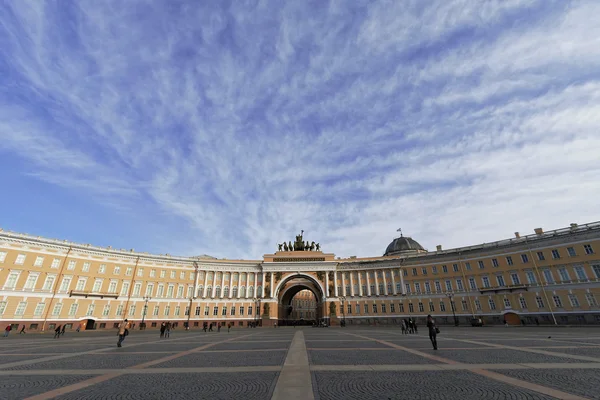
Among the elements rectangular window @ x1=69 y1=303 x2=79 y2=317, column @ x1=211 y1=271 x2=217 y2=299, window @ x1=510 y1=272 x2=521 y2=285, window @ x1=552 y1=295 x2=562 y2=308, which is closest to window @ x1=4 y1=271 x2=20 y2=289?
rectangular window @ x1=69 y1=303 x2=79 y2=317

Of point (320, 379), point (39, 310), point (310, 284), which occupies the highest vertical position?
point (310, 284)

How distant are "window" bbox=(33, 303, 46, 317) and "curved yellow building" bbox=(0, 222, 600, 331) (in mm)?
129

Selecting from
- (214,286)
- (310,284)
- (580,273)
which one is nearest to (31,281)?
(214,286)

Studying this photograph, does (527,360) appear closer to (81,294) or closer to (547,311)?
(547,311)

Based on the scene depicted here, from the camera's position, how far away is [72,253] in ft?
169

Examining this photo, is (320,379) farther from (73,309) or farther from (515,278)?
(73,309)

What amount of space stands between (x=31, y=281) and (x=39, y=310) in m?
5.08

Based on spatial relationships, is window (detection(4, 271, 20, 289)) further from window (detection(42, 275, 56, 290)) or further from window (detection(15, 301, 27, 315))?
window (detection(42, 275, 56, 290))

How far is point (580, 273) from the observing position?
136 ft

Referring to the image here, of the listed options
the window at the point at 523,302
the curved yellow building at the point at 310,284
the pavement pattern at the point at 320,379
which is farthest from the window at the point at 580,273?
the pavement pattern at the point at 320,379

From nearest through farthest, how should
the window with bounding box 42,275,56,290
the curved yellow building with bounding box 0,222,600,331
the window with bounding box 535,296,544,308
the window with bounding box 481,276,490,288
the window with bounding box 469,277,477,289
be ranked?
the curved yellow building with bounding box 0,222,600,331 < the window with bounding box 535,296,544,308 < the window with bounding box 42,275,56,290 < the window with bounding box 481,276,490,288 < the window with bounding box 469,277,477,289

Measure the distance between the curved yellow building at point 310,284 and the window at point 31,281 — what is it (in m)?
0.14

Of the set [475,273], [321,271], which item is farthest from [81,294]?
[475,273]

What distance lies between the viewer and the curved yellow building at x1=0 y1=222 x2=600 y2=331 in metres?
43.3
